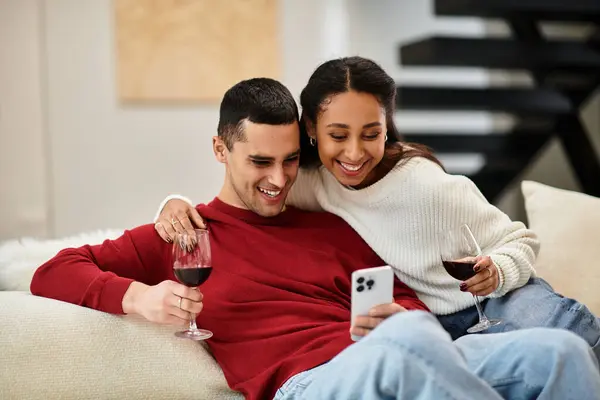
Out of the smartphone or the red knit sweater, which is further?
the red knit sweater

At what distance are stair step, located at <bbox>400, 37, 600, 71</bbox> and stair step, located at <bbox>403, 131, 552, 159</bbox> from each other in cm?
49

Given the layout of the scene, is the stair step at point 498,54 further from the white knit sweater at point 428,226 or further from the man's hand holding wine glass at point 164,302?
the man's hand holding wine glass at point 164,302

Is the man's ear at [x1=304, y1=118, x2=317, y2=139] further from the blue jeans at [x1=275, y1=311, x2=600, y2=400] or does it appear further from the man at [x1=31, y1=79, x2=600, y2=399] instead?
the blue jeans at [x1=275, y1=311, x2=600, y2=400]

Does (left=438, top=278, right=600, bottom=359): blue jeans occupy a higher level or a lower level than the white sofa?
higher

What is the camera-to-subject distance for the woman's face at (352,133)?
6.40 ft

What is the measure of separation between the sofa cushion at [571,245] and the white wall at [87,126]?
8.50 ft

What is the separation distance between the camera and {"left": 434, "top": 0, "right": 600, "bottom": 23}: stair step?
11.9ft

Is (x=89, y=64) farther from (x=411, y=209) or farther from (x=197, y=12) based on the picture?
(x=411, y=209)

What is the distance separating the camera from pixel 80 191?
449 cm

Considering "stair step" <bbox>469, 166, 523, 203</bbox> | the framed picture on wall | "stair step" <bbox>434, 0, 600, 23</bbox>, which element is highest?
"stair step" <bbox>434, 0, 600, 23</bbox>

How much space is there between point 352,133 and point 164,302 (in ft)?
2.02

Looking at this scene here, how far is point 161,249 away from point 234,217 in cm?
20

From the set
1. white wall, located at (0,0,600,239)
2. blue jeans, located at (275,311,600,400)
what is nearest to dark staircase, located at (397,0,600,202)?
white wall, located at (0,0,600,239)

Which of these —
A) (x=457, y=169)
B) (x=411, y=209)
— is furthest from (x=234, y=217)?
(x=457, y=169)
